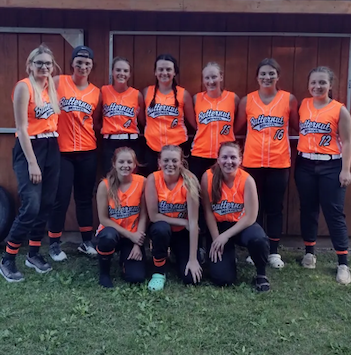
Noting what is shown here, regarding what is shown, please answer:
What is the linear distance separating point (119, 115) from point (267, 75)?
139 centimetres

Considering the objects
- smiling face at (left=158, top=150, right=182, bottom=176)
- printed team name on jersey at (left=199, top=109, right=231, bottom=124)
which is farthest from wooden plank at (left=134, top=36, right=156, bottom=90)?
smiling face at (left=158, top=150, right=182, bottom=176)

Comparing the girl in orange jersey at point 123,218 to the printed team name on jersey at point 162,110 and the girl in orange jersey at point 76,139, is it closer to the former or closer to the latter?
the girl in orange jersey at point 76,139

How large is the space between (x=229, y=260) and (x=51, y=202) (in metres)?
1.53

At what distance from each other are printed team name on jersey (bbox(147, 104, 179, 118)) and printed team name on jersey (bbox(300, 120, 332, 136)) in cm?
115

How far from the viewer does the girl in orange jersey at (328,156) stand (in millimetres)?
3693

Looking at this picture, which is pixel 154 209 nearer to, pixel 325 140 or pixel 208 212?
pixel 208 212

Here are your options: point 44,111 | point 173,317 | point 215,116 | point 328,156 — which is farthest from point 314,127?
point 44,111

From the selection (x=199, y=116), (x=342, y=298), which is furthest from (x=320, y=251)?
(x=199, y=116)

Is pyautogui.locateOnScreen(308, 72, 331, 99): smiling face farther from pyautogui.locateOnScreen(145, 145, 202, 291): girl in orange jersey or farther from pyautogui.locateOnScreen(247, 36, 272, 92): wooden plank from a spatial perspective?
Result: pyautogui.locateOnScreen(145, 145, 202, 291): girl in orange jersey

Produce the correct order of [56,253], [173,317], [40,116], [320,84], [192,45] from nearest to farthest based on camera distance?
[173,317], [40,116], [320,84], [56,253], [192,45]

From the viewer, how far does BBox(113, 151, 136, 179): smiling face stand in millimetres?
3531

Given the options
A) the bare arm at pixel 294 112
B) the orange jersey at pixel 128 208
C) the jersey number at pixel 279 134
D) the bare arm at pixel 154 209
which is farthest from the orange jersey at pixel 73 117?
the bare arm at pixel 294 112

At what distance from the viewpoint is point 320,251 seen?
450cm

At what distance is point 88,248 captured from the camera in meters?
4.23
